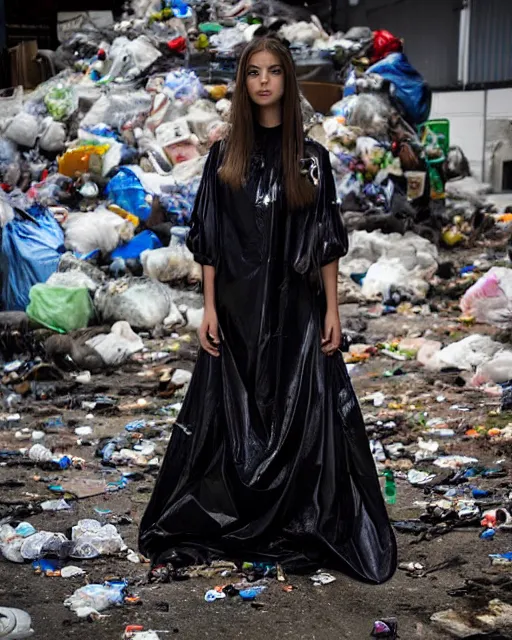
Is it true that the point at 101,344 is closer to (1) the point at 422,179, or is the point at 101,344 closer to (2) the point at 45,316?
(2) the point at 45,316

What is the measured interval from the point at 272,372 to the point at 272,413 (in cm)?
14

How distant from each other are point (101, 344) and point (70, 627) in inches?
165

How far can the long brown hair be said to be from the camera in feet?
11.1

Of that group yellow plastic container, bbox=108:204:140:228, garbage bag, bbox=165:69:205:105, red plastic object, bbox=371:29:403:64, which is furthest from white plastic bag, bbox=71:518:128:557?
red plastic object, bbox=371:29:403:64

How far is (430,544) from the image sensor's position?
3.68 m

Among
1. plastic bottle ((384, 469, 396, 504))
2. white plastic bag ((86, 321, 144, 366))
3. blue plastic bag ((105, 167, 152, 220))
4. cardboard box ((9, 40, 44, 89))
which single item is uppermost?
cardboard box ((9, 40, 44, 89))

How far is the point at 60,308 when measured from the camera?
7527 millimetres

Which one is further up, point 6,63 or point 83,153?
point 6,63

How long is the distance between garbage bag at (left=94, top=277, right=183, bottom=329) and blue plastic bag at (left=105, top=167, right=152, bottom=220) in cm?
180

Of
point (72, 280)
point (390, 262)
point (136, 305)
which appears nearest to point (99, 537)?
point (136, 305)

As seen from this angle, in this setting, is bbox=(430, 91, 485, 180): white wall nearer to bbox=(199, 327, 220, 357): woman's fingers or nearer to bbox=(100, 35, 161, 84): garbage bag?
bbox=(100, 35, 161, 84): garbage bag

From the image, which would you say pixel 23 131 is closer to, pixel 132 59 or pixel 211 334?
pixel 132 59

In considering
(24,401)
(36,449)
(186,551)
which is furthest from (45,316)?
(186,551)

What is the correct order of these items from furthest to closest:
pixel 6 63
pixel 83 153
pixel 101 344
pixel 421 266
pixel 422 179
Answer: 1. pixel 6 63
2. pixel 422 179
3. pixel 83 153
4. pixel 421 266
5. pixel 101 344
